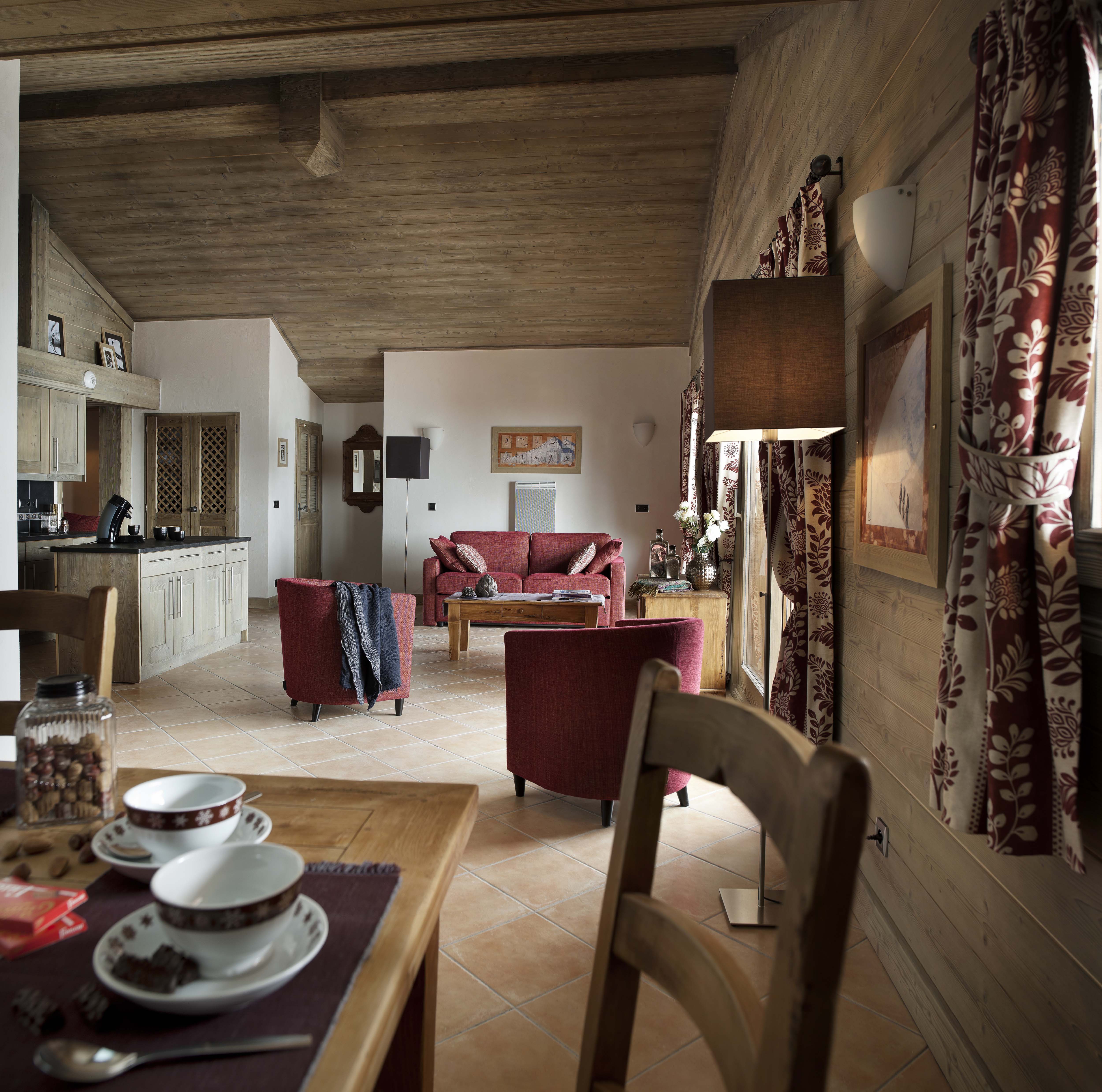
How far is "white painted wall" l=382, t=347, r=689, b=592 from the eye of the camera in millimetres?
8852

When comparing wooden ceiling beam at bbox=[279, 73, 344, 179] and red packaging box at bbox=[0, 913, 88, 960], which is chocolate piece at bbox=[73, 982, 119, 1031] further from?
wooden ceiling beam at bbox=[279, 73, 344, 179]

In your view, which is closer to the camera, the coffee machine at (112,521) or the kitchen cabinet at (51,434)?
the coffee machine at (112,521)

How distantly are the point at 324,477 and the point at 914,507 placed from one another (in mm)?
9083

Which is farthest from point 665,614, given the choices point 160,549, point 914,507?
point 160,549

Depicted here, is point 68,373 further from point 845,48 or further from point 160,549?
point 845,48

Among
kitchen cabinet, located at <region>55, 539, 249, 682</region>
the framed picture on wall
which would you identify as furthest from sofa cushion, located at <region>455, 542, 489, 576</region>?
kitchen cabinet, located at <region>55, 539, 249, 682</region>

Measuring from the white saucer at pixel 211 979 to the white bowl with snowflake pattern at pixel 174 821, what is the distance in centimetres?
7

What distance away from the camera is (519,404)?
354 inches

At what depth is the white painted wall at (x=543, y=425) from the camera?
885cm

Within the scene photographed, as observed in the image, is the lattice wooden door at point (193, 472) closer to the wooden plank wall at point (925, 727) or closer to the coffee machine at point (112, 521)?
the coffee machine at point (112, 521)

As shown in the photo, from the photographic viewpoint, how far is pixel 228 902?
2.49ft

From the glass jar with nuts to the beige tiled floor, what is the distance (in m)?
0.96

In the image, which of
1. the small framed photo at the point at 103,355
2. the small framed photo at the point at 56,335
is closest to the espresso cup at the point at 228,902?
the small framed photo at the point at 56,335

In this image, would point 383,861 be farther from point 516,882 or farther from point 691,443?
point 691,443
